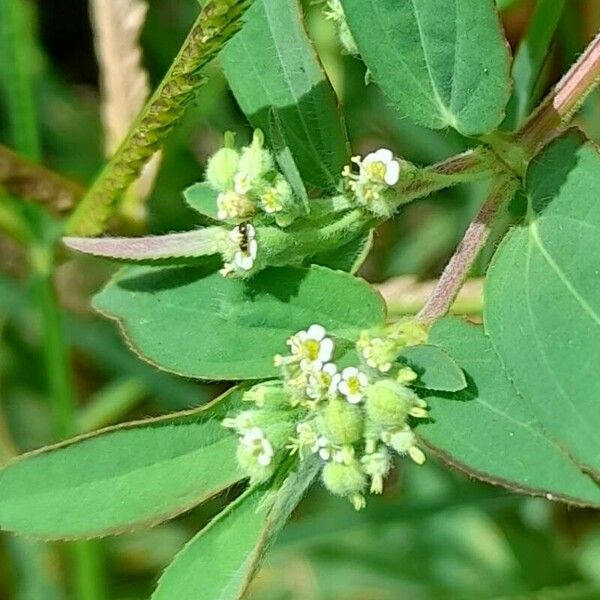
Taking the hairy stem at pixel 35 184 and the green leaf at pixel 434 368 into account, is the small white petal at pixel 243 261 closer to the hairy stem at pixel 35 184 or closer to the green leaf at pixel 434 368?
the green leaf at pixel 434 368

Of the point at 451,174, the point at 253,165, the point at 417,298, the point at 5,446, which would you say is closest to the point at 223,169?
the point at 253,165

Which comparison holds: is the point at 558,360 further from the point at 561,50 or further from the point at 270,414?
the point at 561,50

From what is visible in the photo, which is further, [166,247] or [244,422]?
[166,247]

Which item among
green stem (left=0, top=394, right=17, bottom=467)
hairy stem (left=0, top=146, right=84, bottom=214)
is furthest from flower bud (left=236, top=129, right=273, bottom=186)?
green stem (left=0, top=394, right=17, bottom=467)

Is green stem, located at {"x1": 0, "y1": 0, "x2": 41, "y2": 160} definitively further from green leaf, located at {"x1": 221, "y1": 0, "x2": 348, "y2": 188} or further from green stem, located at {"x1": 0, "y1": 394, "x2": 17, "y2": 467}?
green leaf, located at {"x1": 221, "y1": 0, "x2": 348, "y2": 188}

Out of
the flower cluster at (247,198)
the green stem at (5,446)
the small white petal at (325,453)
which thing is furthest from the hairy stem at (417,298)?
the green stem at (5,446)

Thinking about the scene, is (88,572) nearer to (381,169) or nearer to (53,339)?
(53,339)
